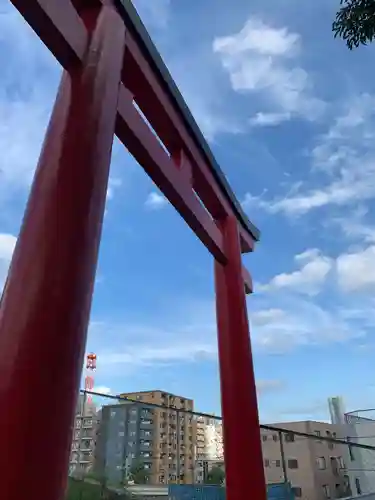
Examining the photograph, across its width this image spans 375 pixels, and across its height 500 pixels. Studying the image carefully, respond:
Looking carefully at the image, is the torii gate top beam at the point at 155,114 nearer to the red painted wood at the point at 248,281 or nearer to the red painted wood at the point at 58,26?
the red painted wood at the point at 58,26

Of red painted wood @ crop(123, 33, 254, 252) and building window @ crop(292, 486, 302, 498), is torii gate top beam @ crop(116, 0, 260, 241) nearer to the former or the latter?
red painted wood @ crop(123, 33, 254, 252)

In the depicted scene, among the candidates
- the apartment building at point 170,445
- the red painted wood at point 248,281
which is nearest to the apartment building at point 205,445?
the apartment building at point 170,445

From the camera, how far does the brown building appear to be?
3158mm

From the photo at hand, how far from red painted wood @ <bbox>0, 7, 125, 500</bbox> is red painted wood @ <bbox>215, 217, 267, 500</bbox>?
5.54ft

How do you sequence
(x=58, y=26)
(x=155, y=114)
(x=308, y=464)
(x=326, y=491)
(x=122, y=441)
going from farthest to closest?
1. (x=308, y=464)
2. (x=326, y=491)
3. (x=122, y=441)
4. (x=155, y=114)
5. (x=58, y=26)

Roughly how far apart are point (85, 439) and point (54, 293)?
8.64 feet

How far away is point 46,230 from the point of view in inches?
38.8

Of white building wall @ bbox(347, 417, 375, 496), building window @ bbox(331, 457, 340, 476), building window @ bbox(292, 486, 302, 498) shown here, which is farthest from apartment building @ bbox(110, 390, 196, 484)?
building window @ bbox(331, 457, 340, 476)

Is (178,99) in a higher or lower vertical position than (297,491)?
higher

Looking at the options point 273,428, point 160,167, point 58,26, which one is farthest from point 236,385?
point 58,26

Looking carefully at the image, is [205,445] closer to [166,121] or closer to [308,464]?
[308,464]

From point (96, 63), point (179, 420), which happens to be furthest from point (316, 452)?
point (96, 63)

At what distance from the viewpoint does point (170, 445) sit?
10.8 ft

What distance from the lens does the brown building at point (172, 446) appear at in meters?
3.16
